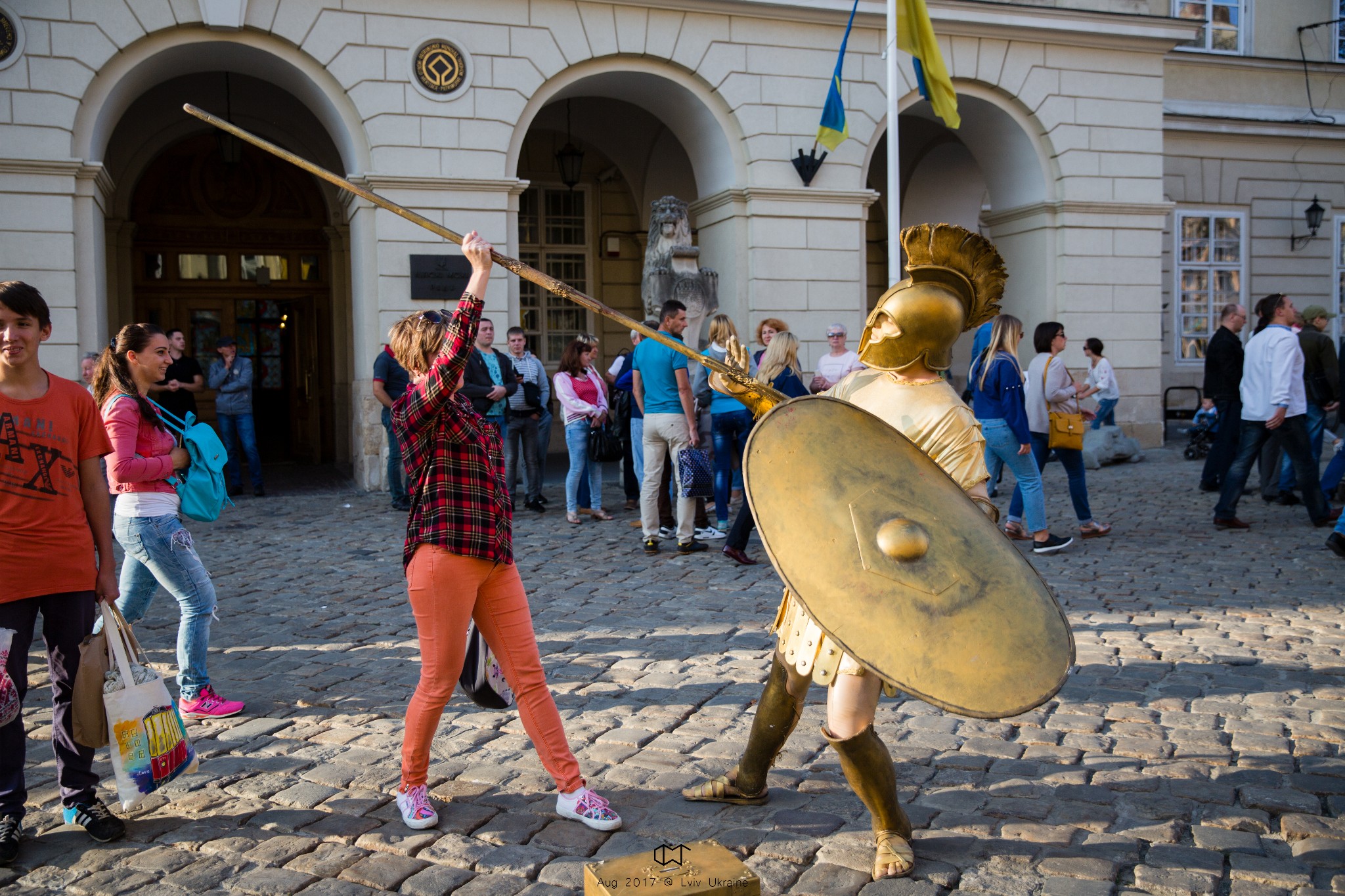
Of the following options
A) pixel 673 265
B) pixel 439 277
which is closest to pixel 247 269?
pixel 439 277

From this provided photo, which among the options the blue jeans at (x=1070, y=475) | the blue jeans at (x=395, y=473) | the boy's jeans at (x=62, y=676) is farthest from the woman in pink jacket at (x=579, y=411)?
the boy's jeans at (x=62, y=676)

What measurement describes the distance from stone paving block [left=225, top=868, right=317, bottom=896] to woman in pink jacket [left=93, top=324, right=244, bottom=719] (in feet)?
4.83

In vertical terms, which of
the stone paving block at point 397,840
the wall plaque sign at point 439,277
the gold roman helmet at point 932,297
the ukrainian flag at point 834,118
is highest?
the ukrainian flag at point 834,118

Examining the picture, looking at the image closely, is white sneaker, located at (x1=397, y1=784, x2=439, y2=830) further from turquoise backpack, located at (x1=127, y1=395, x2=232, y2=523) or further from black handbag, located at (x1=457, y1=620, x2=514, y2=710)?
turquoise backpack, located at (x1=127, y1=395, x2=232, y2=523)

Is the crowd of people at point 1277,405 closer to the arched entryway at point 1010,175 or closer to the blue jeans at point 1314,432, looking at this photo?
the blue jeans at point 1314,432

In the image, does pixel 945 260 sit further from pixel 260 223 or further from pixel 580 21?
pixel 260 223

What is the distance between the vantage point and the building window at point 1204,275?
57.9 ft

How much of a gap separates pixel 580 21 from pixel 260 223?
19.1 feet

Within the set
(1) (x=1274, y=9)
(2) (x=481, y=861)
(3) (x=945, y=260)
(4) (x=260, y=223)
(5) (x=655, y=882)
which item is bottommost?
(2) (x=481, y=861)

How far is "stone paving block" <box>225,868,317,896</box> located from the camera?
2.87 metres

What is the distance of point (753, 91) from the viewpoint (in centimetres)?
1296

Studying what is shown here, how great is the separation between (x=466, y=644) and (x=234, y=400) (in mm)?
8604

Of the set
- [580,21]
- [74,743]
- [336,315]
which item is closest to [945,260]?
[74,743]

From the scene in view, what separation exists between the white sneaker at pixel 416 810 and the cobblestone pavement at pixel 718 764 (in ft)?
0.19
